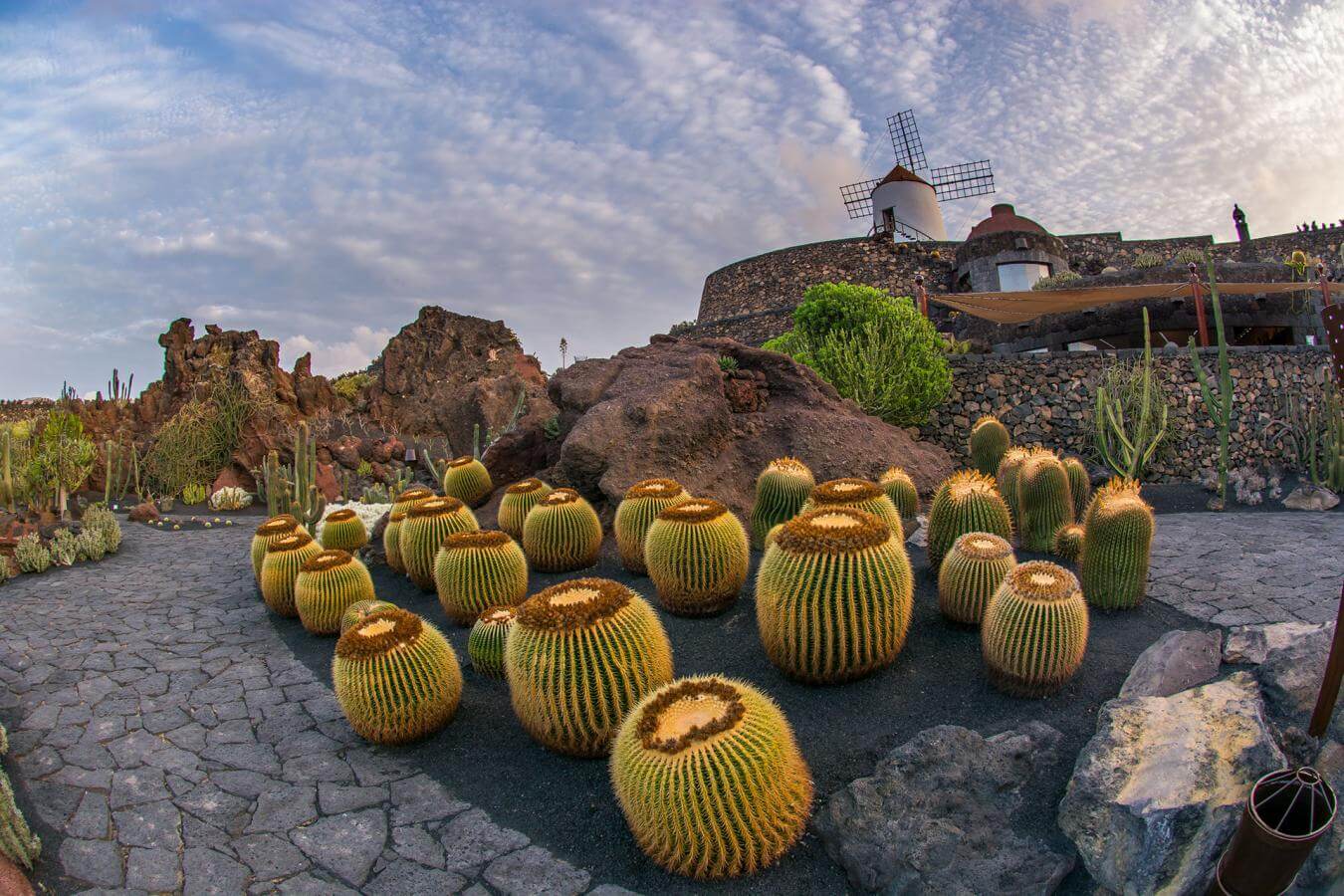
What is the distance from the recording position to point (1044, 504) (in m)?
5.95

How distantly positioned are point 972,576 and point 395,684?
3218mm

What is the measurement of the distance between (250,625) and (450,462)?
9.73 feet

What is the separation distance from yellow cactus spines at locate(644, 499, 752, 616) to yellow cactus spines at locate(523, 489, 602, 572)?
1.33 m

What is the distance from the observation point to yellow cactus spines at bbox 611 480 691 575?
5715mm

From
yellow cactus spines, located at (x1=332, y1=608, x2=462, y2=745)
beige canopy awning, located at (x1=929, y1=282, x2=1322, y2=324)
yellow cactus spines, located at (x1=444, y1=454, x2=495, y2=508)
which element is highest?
beige canopy awning, located at (x1=929, y1=282, x2=1322, y2=324)

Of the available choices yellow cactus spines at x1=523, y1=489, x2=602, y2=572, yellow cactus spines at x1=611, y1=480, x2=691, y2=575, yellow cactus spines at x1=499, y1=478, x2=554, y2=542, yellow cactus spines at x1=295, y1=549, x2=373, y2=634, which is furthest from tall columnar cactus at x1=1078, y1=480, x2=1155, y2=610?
yellow cactus spines at x1=295, y1=549, x2=373, y2=634

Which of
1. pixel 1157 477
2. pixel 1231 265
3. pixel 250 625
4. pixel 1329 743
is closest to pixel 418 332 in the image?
pixel 250 625

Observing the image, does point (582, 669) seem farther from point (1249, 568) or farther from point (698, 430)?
point (1249, 568)

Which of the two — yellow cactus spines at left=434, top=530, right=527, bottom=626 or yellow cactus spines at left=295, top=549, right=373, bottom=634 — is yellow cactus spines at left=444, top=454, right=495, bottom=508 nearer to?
yellow cactus spines at left=295, top=549, right=373, bottom=634

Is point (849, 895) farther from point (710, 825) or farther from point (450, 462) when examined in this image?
point (450, 462)

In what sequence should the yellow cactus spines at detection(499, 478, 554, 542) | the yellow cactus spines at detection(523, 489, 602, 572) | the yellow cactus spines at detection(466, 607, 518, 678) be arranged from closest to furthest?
1. the yellow cactus spines at detection(466, 607, 518, 678)
2. the yellow cactus spines at detection(523, 489, 602, 572)
3. the yellow cactus spines at detection(499, 478, 554, 542)

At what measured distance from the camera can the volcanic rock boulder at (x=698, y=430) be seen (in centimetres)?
707

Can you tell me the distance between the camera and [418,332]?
745 inches

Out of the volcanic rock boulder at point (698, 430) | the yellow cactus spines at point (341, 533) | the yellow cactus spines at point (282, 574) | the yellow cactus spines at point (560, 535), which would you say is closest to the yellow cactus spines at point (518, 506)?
the volcanic rock boulder at point (698, 430)
